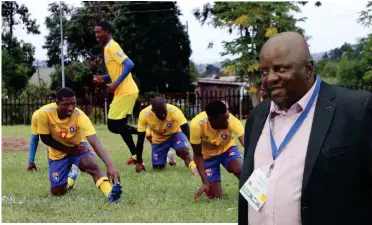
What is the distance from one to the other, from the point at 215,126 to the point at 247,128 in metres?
4.00

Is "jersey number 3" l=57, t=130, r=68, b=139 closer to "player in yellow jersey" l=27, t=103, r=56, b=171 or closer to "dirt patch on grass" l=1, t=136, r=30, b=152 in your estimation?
"player in yellow jersey" l=27, t=103, r=56, b=171

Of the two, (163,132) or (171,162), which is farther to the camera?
(171,162)

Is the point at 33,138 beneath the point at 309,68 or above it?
beneath

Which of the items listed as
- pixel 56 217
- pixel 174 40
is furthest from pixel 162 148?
pixel 174 40

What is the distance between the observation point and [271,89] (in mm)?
2570

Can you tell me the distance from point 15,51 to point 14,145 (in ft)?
68.2

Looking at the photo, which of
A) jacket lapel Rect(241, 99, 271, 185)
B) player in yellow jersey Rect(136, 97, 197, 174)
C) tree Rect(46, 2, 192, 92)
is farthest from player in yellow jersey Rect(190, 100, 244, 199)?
tree Rect(46, 2, 192, 92)

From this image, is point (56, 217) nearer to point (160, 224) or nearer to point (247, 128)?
point (160, 224)

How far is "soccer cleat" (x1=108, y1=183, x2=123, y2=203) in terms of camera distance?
6.14 metres

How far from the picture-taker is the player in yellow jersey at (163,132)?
873cm

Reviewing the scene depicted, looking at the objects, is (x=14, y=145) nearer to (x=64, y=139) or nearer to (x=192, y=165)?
(x=192, y=165)

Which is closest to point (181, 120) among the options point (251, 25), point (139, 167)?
point (139, 167)

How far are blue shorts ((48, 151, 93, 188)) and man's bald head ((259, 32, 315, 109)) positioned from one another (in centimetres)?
475

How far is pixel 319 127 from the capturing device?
2.48m
